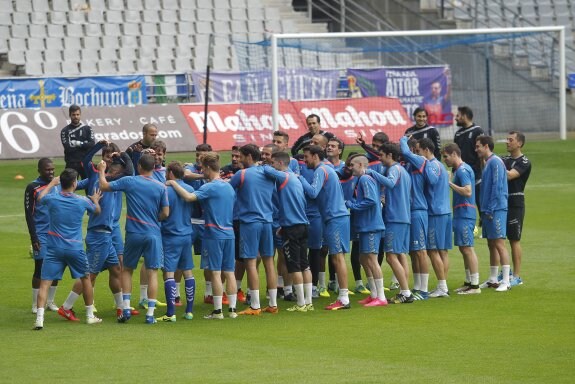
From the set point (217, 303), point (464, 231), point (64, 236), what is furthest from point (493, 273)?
point (64, 236)

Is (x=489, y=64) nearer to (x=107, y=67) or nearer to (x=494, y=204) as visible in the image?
(x=107, y=67)

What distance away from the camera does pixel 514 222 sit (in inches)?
656

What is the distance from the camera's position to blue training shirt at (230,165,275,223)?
48.4 feet

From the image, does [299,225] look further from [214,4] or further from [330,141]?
[214,4]

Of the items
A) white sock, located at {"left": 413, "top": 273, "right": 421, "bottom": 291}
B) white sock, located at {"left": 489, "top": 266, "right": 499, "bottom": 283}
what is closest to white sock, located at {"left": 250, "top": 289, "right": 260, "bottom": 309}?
white sock, located at {"left": 413, "top": 273, "right": 421, "bottom": 291}

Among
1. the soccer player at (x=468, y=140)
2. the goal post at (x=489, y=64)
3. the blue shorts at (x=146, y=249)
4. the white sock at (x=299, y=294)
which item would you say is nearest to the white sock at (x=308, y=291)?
the white sock at (x=299, y=294)

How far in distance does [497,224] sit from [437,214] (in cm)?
92

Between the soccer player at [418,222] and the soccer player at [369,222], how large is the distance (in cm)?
61

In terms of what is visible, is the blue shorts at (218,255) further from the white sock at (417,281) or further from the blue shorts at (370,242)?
the white sock at (417,281)

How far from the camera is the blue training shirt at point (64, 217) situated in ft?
45.3

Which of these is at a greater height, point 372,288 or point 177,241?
point 177,241

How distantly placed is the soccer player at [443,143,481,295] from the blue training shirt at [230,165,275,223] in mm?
2596

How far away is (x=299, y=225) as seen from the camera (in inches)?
591

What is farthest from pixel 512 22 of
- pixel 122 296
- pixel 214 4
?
pixel 122 296
